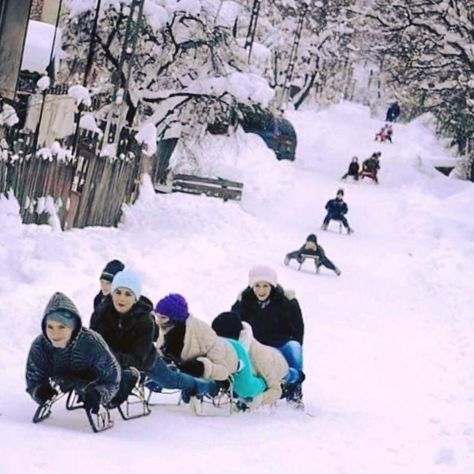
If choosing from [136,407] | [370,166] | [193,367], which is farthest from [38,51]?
[370,166]

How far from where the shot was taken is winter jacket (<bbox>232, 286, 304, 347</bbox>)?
8953 millimetres

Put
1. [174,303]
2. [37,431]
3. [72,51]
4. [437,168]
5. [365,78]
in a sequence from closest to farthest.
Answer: [37,431], [174,303], [72,51], [437,168], [365,78]

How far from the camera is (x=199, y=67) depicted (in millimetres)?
21672

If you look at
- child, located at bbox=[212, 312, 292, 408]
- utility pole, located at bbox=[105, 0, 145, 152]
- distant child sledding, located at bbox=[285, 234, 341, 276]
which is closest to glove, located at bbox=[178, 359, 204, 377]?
child, located at bbox=[212, 312, 292, 408]

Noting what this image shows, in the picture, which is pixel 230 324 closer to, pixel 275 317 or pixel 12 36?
pixel 275 317

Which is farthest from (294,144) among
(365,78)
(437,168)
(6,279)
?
(365,78)

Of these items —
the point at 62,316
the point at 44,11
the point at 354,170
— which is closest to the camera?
the point at 62,316

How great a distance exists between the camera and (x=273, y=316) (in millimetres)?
8969

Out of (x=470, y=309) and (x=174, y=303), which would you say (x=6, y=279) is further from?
(x=470, y=309)

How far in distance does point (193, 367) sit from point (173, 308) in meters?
0.58

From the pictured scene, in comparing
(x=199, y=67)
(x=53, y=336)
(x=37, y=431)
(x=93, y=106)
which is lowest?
(x=37, y=431)

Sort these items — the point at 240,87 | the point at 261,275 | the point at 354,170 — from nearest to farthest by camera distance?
the point at 261,275
the point at 240,87
the point at 354,170

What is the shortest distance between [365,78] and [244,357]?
3528 inches

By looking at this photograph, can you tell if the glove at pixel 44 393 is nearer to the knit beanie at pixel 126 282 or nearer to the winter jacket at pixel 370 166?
the knit beanie at pixel 126 282
